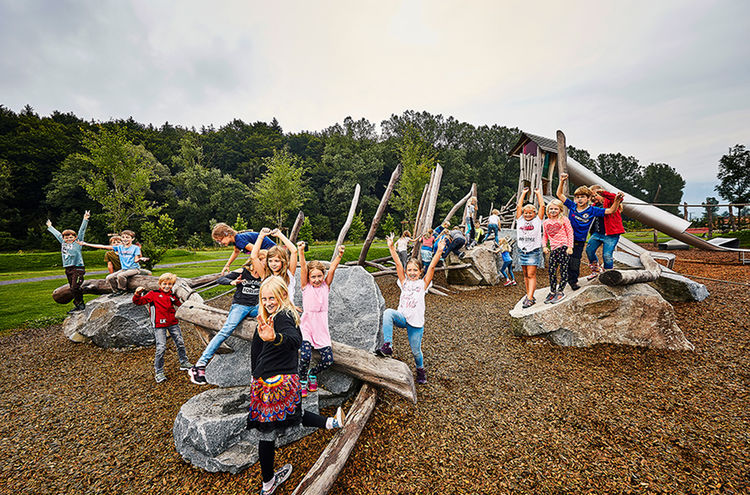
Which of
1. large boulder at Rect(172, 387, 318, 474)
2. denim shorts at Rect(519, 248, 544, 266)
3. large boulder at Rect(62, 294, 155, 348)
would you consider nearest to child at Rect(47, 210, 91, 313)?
large boulder at Rect(62, 294, 155, 348)

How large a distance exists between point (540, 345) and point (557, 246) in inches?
71.8

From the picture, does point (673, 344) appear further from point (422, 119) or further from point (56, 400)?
point (422, 119)

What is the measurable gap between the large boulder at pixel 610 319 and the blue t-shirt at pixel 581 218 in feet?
3.16

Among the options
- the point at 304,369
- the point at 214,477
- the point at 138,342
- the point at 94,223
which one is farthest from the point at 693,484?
the point at 94,223

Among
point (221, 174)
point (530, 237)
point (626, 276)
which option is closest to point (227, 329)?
point (530, 237)

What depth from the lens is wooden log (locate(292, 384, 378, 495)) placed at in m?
Answer: 2.34

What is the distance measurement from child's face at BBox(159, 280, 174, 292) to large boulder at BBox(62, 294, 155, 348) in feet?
7.36

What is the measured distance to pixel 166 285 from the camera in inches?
181

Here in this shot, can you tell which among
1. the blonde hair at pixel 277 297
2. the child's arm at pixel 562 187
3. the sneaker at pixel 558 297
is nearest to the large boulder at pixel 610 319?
the sneaker at pixel 558 297

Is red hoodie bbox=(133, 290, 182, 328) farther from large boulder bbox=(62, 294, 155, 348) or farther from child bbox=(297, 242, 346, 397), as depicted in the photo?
child bbox=(297, 242, 346, 397)

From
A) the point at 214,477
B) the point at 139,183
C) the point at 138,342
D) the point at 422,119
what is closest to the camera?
the point at 214,477

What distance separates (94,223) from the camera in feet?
91.4

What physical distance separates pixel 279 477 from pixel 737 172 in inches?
1520

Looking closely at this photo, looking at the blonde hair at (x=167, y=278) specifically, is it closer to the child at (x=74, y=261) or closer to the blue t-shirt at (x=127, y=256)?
the blue t-shirt at (x=127, y=256)
